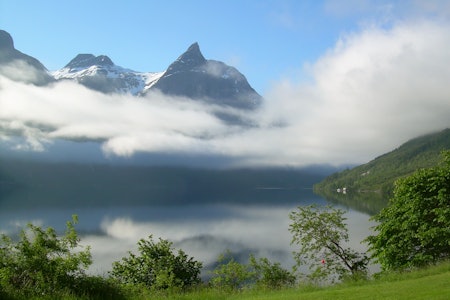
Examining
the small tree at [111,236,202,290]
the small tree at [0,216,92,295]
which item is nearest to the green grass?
the small tree at [0,216,92,295]

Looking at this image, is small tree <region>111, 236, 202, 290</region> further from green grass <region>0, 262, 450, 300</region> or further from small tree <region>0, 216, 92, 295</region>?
small tree <region>0, 216, 92, 295</region>

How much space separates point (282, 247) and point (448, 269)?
5212cm

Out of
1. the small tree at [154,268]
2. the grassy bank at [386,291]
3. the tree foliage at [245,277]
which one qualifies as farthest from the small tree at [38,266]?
the tree foliage at [245,277]

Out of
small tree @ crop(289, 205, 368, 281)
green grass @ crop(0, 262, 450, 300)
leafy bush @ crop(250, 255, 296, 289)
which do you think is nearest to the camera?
green grass @ crop(0, 262, 450, 300)

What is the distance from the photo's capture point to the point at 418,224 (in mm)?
22844

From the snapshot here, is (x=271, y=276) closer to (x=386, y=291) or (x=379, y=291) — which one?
(x=379, y=291)

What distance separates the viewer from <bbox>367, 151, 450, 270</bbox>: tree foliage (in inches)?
853

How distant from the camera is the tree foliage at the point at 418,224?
21672 mm

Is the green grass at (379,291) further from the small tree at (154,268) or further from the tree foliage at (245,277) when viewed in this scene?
the small tree at (154,268)

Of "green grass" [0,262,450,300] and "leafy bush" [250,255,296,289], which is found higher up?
"green grass" [0,262,450,300]

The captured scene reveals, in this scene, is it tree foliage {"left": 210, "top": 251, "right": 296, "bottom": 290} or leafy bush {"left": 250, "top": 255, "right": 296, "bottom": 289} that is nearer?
leafy bush {"left": 250, "top": 255, "right": 296, "bottom": 289}

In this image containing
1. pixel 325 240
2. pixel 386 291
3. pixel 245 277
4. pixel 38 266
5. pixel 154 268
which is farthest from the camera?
pixel 325 240

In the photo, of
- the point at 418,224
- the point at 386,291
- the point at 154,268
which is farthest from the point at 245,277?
the point at 418,224

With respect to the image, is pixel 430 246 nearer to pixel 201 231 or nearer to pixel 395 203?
pixel 395 203
